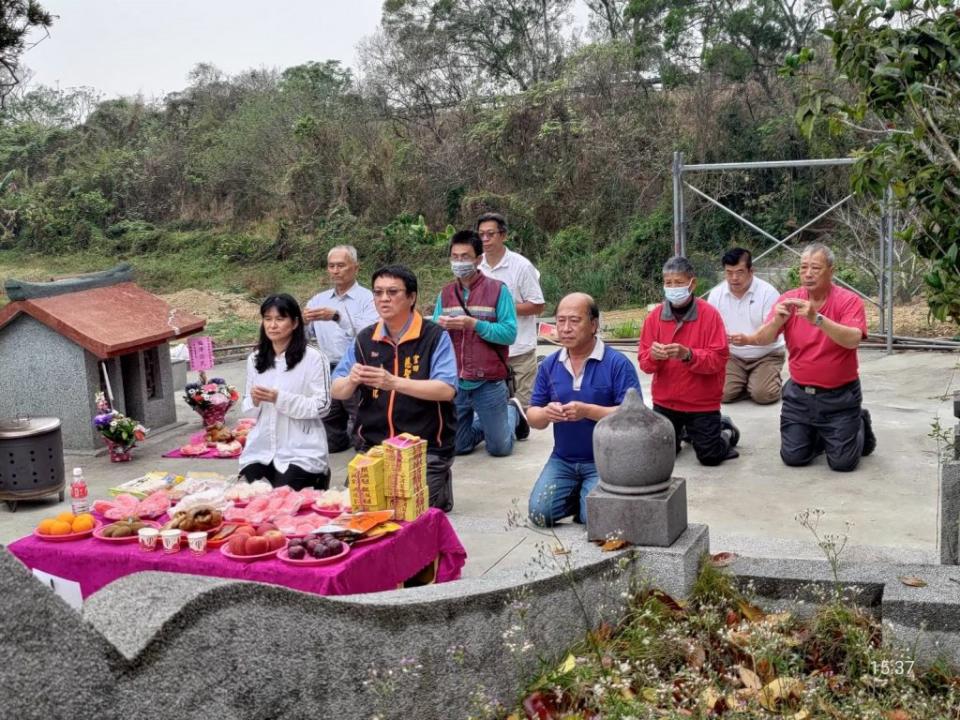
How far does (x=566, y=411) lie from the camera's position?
20.2 feet

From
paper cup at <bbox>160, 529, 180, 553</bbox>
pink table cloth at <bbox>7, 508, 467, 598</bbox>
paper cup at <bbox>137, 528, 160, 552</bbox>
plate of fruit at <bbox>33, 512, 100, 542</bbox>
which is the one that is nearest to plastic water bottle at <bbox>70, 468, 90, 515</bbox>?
plate of fruit at <bbox>33, 512, 100, 542</bbox>

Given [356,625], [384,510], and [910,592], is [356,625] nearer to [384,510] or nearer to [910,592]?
[384,510]

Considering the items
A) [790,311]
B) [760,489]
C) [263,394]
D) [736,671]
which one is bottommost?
[760,489]

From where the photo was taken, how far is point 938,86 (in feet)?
15.5

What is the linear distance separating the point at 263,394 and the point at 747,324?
18.2ft

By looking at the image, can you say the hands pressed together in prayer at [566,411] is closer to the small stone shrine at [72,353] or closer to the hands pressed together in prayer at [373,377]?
the hands pressed together in prayer at [373,377]

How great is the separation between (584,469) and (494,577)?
1.76 metres

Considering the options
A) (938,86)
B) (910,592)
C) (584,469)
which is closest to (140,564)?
(584,469)

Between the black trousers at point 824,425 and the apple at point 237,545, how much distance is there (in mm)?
4899

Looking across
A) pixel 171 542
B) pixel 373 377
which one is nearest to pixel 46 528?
pixel 171 542

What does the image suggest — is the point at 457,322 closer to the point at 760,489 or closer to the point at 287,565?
the point at 760,489

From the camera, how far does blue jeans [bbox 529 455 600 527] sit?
20.6ft

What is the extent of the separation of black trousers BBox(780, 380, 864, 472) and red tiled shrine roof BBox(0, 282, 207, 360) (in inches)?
230

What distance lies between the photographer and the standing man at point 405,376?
21.9 ft
